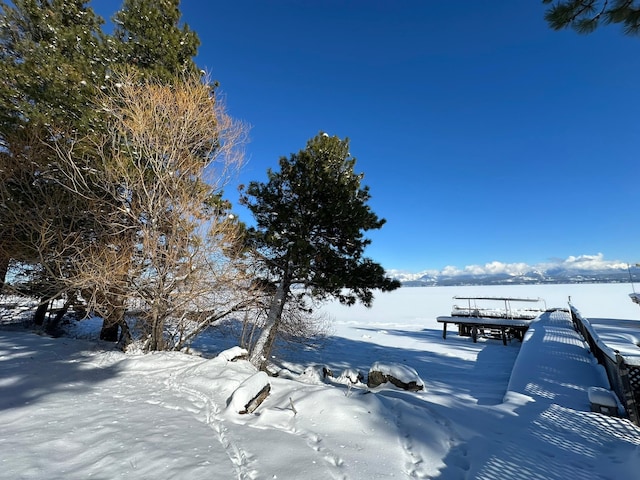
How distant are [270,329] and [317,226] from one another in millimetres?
3390

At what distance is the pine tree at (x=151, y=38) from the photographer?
7.42 meters

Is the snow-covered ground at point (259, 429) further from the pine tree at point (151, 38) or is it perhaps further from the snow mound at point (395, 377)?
the pine tree at point (151, 38)

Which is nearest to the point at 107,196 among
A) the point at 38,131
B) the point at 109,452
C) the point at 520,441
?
the point at 38,131

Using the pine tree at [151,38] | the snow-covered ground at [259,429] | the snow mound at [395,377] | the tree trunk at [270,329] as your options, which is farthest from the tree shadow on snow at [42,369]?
the pine tree at [151,38]

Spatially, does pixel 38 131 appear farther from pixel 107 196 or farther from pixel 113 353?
pixel 113 353

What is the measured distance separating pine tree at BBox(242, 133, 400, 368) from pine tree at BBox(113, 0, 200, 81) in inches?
152

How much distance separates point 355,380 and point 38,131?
1011 cm

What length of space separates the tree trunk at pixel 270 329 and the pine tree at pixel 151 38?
637cm

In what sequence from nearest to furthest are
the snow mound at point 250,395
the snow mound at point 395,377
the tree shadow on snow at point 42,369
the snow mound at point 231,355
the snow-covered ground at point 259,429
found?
the snow-covered ground at point 259,429
the snow mound at point 250,395
the tree shadow on snow at point 42,369
the snow mound at point 231,355
the snow mound at point 395,377

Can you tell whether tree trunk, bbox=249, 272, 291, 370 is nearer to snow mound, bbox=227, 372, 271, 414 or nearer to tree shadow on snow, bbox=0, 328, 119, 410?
tree shadow on snow, bbox=0, 328, 119, 410

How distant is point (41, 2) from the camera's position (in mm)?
7426

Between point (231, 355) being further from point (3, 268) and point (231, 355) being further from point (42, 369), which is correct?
point (3, 268)

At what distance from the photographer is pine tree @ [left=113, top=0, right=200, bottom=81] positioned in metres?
7.42

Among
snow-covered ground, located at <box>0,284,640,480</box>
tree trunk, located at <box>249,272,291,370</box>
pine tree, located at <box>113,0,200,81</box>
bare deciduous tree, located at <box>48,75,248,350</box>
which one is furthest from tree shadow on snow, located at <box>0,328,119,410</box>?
pine tree, located at <box>113,0,200,81</box>
